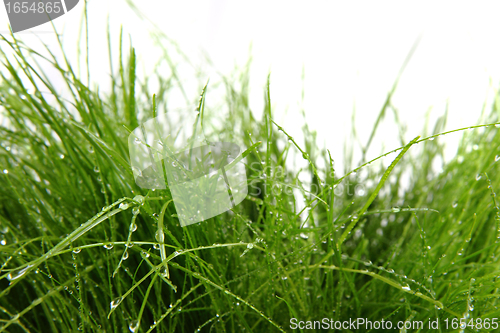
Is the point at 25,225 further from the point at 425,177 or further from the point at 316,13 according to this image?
the point at 316,13

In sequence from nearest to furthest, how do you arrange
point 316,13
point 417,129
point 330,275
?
point 330,275 < point 417,129 < point 316,13

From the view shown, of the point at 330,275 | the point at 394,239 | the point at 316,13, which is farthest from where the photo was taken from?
the point at 316,13

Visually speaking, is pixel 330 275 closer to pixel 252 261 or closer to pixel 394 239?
pixel 252 261

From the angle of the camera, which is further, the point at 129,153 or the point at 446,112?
the point at 446,112

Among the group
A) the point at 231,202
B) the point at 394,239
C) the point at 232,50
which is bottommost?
the point at 394,239

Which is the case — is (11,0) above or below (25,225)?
above

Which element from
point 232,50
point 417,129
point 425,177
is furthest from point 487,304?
point 232,50

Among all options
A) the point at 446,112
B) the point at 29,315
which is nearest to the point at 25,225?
the point at 29,315
